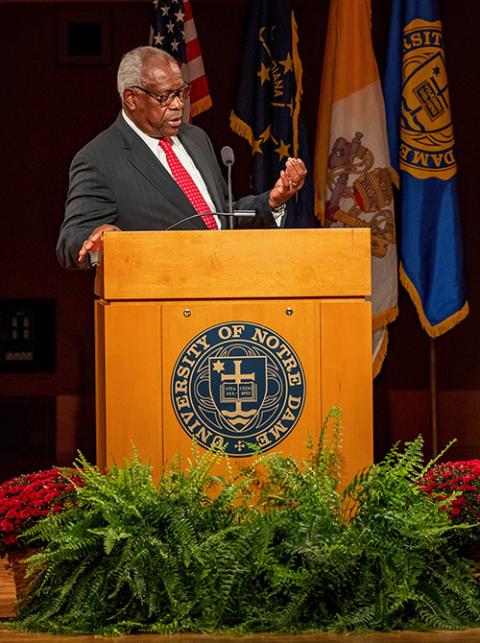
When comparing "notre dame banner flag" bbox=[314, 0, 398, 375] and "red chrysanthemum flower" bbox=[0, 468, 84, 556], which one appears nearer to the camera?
"red chrysanthemum flower" bbox=[0, 468, 84, 556]

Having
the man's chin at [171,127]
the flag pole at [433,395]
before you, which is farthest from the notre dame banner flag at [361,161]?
the man's chin at [171,127]

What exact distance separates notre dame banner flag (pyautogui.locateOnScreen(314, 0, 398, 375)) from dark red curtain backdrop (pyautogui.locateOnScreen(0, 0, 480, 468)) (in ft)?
1.09

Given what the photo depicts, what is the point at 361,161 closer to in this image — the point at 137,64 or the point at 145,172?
the point at 137,64

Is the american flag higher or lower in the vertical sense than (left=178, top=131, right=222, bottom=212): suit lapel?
higher

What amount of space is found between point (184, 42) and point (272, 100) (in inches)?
18.7

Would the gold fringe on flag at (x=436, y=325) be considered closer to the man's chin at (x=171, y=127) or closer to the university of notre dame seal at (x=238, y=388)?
Result: the man's chin at (x=171, y=127)

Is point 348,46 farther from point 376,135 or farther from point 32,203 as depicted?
point 32,203

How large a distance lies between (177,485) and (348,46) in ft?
12.0

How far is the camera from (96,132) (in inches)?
235

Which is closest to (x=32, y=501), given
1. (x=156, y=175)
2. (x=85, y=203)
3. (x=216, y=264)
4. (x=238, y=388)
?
(x=238, y=388)

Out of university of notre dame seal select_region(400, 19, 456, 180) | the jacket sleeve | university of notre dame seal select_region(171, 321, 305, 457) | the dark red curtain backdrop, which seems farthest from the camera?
the dark red curtain backdrop

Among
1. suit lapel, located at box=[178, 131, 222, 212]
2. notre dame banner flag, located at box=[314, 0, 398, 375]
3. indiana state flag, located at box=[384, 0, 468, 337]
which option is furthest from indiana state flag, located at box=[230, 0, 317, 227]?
suit lapel, located at box=[178, 131, 222, 212]

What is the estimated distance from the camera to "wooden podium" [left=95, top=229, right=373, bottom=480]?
8.45 ft

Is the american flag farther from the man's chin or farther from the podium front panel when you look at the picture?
the podium front panel
